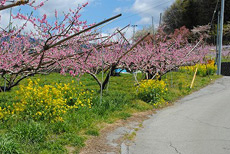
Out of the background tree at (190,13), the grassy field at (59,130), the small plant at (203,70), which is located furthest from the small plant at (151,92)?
the background tree at (190,13)

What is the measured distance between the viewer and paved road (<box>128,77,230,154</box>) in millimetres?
5476

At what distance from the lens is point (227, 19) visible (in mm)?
43875

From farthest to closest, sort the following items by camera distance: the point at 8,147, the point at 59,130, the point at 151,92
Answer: the point at 151,92
the point at 59,130
the point at 8,147

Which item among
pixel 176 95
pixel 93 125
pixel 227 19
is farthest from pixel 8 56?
pixel 227 19

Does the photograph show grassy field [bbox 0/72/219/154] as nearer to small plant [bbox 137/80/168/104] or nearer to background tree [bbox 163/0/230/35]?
small plant [bbox 137/80/168/104]

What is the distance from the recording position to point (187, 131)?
681cm

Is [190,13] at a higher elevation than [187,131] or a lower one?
higher

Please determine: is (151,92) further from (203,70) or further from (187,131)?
(203,70)

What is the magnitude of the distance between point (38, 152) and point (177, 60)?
11720 mm

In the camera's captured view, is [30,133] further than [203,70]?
No

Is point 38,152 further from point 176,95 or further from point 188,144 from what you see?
point 176,95

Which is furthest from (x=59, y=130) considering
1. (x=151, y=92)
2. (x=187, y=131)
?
(x=151, y=92)

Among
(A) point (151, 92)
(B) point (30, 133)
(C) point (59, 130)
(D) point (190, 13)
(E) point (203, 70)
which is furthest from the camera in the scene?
(D) point (190, 13)

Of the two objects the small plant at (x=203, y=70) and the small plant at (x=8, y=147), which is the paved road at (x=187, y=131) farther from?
the small plant at (x=203, y=70)
